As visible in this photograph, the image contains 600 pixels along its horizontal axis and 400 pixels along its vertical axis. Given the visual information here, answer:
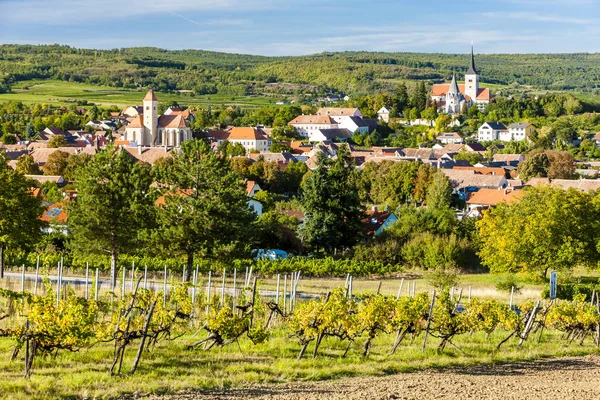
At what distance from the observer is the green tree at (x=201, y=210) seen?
27078 millimetres

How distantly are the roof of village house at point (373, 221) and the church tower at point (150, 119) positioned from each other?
240 feet

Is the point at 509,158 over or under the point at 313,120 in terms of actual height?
under

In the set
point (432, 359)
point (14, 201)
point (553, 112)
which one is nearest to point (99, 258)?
point (14, 201)

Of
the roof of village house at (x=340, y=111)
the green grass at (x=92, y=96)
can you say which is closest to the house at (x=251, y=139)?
the roof of village house at (x=340, y=111)

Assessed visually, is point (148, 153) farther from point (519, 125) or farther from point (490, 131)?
point (519, 125)

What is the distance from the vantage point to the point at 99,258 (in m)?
32.9

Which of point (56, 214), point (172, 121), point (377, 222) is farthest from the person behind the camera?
point (172, 121)

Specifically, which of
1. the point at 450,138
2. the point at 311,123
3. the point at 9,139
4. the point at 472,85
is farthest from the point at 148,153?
the point at 472,85

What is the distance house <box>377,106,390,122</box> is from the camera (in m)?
139

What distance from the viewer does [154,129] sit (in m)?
118

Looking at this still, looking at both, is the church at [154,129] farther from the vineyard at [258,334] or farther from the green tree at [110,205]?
the vineyard at [258,334]

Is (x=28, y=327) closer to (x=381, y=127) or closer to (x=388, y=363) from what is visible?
(x=388, y=363)

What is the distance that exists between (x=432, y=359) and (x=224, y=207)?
12.6 metres

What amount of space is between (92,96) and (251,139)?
8012 cm
